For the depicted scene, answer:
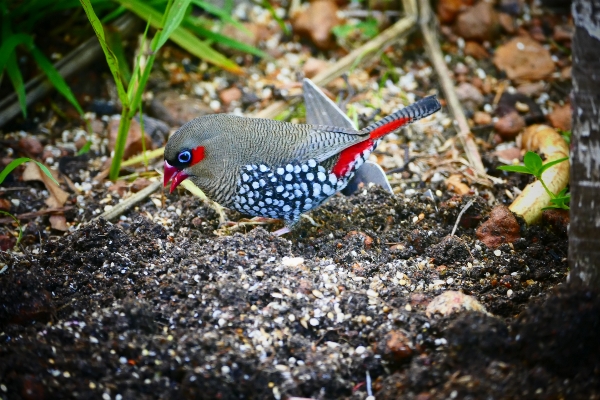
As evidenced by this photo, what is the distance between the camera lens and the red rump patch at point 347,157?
11.1ft

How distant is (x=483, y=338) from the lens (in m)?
2.22

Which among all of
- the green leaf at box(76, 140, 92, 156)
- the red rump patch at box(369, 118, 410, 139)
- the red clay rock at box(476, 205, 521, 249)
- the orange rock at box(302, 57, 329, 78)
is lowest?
the red clay rock at box(476, 205, 521, 249)

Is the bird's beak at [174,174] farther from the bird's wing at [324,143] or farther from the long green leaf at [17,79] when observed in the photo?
the long green leaf at [17,79]

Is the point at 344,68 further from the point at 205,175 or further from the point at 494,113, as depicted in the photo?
the point at 205,175

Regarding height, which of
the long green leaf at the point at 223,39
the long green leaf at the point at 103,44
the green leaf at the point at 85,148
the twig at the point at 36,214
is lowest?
the twig at the point at 36,214

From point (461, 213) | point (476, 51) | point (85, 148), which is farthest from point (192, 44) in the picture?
point (461, 213)

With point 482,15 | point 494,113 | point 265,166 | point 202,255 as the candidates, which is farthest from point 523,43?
point 202,255

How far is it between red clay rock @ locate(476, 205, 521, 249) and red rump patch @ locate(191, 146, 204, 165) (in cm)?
146

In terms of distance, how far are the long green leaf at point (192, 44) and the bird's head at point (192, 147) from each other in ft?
4.94

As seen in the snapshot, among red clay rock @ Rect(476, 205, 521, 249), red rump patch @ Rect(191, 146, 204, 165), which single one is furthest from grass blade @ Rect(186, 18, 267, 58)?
red clay rock @ Rect(476, 205, 521, 249)

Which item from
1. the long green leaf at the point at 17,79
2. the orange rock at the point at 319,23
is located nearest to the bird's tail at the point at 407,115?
the orange rock at the point at 319,23

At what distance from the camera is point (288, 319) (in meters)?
2.52

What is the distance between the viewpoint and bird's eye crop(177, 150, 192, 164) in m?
3.26

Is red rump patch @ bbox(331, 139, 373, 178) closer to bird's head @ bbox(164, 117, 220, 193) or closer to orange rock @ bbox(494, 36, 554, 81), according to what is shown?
bird's head @ bbox(164, 117, 220, 193)
